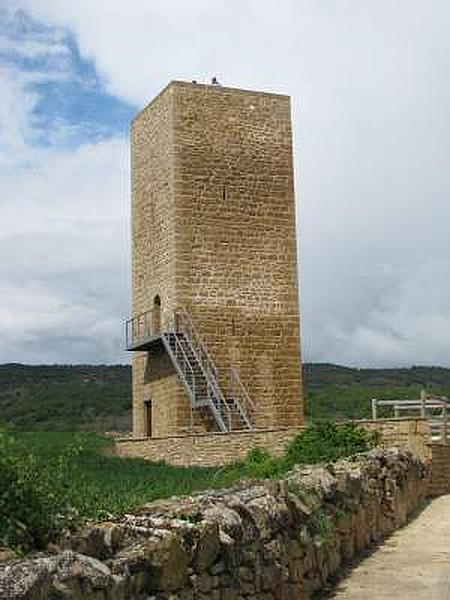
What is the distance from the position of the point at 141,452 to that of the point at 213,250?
20.0 ft

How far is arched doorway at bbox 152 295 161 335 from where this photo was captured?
26.8 metres

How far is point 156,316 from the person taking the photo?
2698cm

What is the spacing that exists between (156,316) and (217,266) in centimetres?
249

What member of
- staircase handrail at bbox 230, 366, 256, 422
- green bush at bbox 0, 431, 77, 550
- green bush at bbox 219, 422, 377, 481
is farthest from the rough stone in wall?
staircase handrail at bbox 230, 366, 256, 422

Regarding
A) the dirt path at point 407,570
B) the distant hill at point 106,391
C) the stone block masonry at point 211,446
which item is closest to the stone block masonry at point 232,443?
the stone block masonry at point 211,446

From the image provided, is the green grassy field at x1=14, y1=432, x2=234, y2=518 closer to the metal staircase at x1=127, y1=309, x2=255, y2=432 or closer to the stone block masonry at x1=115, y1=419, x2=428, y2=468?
the stone block masonry at x1=115, y1=419, x2=428, y2=468

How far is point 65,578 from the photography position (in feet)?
12.9

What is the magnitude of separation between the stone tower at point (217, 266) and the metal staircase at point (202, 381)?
32 mm

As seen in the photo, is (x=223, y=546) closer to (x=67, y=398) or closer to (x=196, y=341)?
(x=196, y=341)

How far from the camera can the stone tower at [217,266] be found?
82.8ft

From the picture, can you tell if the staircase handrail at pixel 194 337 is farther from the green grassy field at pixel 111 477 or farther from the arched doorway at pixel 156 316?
the green grassy field at pixel 111 477

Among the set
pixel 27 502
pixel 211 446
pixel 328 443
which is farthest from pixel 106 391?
pixel 27 502

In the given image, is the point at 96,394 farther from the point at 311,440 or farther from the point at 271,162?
the point at 311,440

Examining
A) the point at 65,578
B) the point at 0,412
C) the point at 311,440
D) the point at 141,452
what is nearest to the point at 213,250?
→ the point at 141,452
